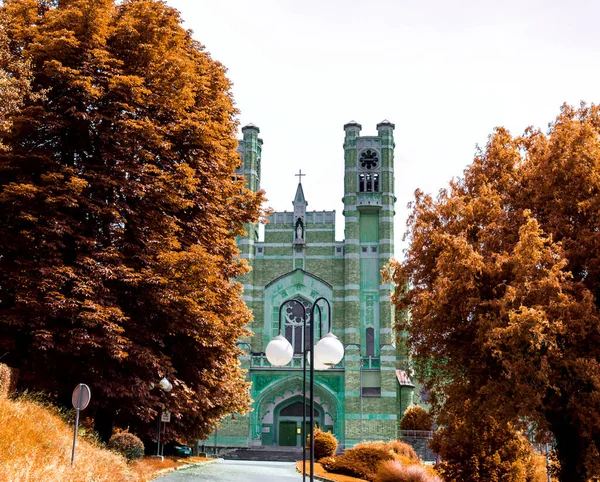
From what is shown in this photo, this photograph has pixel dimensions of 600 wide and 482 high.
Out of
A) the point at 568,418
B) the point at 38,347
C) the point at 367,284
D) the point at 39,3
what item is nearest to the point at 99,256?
the point at 38,347

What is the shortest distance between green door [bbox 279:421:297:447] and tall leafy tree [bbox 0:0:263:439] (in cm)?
2639

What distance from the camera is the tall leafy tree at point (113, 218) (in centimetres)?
1700

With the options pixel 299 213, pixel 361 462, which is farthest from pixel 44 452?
pixel 299 213

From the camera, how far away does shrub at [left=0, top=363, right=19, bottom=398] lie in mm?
14663

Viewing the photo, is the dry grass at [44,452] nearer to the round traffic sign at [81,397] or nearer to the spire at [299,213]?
the round traffic sign at [81,397]

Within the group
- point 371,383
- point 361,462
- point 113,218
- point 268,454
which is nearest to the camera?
point 113,218

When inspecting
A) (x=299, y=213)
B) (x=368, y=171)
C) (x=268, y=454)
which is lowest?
(x=268, y=454)

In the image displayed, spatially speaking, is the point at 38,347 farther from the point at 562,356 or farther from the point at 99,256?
the point at 562,356

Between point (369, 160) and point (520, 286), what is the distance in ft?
115

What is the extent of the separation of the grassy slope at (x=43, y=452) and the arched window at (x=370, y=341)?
3181cm

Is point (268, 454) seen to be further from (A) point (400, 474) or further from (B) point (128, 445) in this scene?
(A) point (400, 474)

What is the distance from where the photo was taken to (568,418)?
17922mm

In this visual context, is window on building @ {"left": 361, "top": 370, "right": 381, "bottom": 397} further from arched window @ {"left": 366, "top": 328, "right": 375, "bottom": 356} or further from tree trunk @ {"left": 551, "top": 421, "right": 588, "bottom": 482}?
tree trunk @ {"left": 551, "top": 421, "right": 588, "bottom": 482}

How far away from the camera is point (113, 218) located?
728 inches
